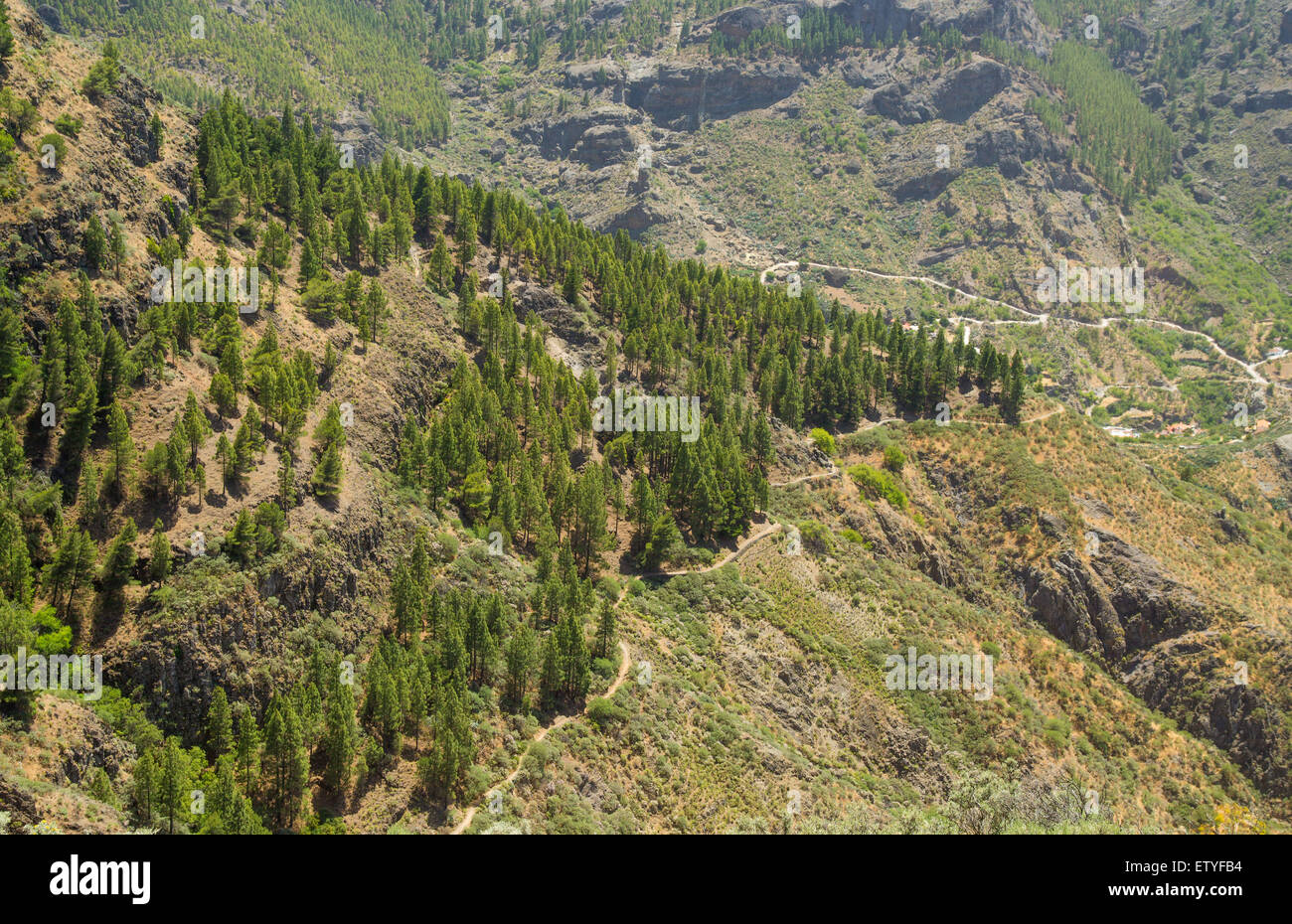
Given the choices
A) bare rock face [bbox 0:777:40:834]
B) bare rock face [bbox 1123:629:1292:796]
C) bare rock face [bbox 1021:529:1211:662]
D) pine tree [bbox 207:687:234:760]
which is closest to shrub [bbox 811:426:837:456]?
bare rock face [bbox 1021:529:1211:662]

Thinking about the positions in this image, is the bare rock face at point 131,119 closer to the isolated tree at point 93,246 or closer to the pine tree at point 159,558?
the isolated tree at point 93,246

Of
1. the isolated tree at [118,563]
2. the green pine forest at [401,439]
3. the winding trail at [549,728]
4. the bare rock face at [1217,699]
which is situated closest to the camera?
the green pine forest at [401,439]

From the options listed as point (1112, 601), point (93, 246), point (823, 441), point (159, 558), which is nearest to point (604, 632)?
point (159, 558)

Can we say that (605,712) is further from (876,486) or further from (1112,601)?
(1112,601)

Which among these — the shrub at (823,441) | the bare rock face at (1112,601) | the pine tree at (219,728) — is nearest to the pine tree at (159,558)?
the pine tree at (219,728)

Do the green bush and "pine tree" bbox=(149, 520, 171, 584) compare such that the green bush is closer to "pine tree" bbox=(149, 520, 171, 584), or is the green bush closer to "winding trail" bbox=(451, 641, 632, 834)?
"winding trail" bbox=(451, 641, 632, 834)

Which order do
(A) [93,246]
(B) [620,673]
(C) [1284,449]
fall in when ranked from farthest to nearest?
1. (C) [1284,449]
2. (B) [620,673]
3. (A) [93,246]

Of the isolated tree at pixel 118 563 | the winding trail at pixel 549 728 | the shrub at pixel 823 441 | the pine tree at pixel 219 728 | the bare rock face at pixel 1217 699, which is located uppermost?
the shrub at pixel 823 441

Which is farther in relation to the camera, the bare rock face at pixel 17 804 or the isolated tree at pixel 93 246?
the isolated tree at pixel 93 246

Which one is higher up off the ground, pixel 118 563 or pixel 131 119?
pixel 131 119

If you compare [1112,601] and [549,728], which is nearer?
[549,728]

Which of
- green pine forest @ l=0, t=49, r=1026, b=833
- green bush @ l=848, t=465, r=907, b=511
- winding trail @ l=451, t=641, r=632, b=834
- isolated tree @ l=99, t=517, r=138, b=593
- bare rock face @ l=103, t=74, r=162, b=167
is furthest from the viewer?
green bush @ l=848, t=465, r=907, b=511
